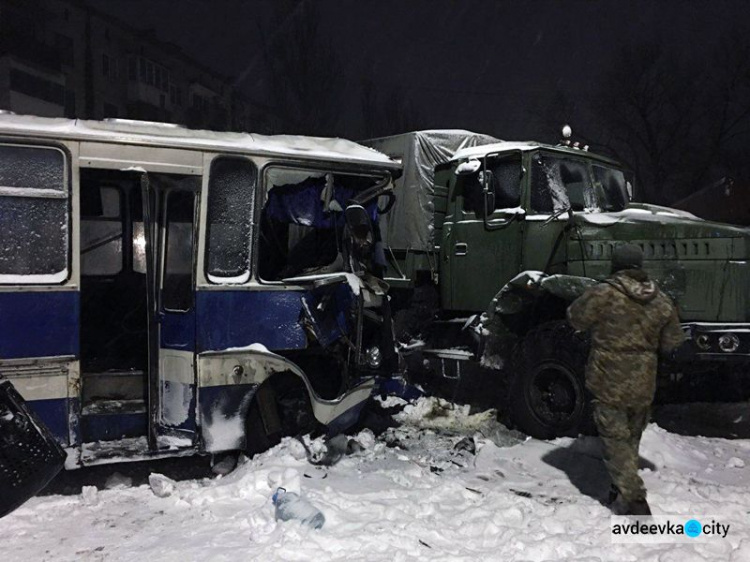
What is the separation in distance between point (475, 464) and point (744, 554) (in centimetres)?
231

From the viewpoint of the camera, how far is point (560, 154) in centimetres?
711

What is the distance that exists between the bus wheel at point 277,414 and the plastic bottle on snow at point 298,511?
3.82 ft

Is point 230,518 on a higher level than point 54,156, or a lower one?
lower

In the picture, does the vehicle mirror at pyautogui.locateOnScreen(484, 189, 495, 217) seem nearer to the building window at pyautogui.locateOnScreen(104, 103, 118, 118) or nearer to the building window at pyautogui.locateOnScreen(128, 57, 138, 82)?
the building window at pyautogui.locateOnScreen(104, 103, 118, 118)

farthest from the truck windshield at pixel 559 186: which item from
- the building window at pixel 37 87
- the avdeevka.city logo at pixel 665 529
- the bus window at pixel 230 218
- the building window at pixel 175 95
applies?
the building window at pixel 175 95

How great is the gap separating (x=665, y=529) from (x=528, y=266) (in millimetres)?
3395

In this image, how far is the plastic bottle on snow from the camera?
4.02 metres

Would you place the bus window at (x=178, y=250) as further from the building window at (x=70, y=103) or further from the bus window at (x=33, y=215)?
the building window at (x=70, y=103)

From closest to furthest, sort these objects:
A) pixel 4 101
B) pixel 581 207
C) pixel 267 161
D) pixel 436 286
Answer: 1. pixel 267 161
2. pixel 581 207
3. pixel 436 286
4. pixel 4 101

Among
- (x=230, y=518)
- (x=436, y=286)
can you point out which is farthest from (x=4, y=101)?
(x=230, y=518)

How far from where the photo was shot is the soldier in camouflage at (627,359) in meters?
4.20

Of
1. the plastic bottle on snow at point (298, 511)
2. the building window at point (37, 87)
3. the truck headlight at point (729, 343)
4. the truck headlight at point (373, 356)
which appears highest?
the building window at point (37, 87)

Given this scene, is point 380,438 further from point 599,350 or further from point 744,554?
point 744,554

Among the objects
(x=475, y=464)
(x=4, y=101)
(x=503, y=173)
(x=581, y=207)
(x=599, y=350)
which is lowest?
(x=475, y=464)
